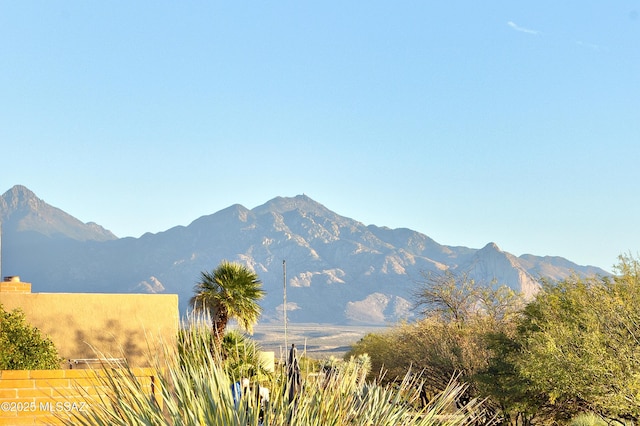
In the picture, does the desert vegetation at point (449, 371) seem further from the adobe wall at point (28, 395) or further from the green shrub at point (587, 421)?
the adobe wall at point (28, 395)

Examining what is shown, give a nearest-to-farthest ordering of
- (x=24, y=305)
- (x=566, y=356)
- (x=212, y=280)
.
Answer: (x=24, y=305) → (x=566, y=356) → (x=212, y=280)

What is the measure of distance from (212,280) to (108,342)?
9693 mm

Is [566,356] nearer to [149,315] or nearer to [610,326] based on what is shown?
[610,326]

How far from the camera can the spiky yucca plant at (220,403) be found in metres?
6.55

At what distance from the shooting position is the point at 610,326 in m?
27.3

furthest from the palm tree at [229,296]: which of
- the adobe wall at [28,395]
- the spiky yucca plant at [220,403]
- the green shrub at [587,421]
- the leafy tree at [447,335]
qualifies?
the spiky yucca plant at [220,403]

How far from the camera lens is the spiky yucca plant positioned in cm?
655

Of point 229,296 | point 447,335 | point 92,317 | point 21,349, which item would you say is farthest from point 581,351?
point 447,335

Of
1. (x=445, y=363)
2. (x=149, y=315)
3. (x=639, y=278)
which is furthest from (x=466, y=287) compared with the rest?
(x=149, y=315)

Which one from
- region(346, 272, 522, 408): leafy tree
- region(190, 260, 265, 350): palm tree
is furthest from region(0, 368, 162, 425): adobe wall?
region(346, 272, 522, 408): leafy tree

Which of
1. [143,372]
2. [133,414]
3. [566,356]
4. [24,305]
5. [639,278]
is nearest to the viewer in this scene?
[133,414]

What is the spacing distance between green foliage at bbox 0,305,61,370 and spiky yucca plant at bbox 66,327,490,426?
34.9 ft

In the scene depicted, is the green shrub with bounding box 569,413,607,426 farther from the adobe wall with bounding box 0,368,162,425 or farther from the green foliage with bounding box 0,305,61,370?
the adobe wall with bounding box 0,368,162,425

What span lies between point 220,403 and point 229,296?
25255 mm
